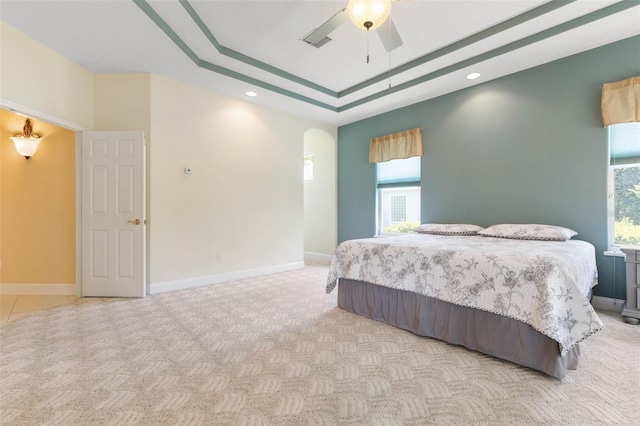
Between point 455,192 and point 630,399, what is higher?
point 455,192

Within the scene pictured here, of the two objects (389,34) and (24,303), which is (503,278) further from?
(24,303)

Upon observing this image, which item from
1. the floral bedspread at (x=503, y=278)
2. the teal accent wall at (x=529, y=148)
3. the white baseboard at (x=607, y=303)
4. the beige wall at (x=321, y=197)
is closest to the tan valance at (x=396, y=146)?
the teal accent wall at (x=529, y=148)

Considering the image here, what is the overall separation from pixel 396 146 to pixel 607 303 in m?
3.37

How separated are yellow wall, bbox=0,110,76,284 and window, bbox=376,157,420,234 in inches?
187

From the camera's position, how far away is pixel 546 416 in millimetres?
1469

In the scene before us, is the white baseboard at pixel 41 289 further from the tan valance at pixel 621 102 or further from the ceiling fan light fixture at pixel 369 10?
the tan valance at pixel 621 102

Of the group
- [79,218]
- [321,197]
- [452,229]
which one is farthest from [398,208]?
[79,218]

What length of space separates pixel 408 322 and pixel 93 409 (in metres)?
2.29

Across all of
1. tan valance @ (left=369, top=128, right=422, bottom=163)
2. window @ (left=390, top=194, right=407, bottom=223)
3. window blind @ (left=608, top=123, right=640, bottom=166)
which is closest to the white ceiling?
tan valance @ (left=369, top=128, right=422, bottom=163)

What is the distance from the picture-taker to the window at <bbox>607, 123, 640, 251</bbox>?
2.96 metres

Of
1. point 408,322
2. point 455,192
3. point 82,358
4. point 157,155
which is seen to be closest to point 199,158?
point 157,155

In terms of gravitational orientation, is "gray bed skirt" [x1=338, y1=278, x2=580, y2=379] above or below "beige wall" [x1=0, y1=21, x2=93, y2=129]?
below

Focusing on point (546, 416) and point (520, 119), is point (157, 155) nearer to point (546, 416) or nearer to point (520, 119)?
point (546, 416)

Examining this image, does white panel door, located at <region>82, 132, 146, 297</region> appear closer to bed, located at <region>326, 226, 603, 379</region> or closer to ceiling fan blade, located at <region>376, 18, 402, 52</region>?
bed, located at <region>326, 226, 603, 379</region>
